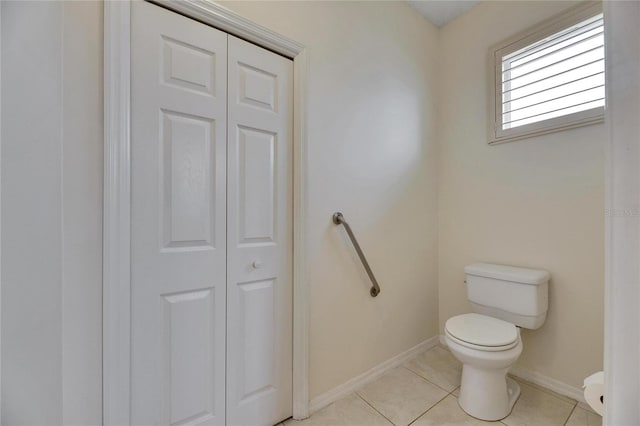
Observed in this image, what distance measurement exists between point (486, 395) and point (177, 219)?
1713mm

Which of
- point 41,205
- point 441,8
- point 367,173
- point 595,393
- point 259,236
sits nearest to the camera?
point 595,393

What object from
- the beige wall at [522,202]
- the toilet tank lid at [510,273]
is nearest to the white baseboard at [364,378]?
the beige wall at [522,202]

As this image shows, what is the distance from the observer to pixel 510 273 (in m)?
1.55

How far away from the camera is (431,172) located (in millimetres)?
2074

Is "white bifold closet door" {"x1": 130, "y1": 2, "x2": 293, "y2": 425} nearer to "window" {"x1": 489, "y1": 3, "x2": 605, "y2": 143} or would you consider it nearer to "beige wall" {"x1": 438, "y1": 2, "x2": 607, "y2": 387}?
"beige wall" {"x1": 438, "y1": 2, "x2": 607, "y2": 387}

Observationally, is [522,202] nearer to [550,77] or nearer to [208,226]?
[550,77]

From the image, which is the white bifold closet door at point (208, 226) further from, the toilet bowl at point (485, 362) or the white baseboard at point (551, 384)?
the white baseboard at point (551, 384)

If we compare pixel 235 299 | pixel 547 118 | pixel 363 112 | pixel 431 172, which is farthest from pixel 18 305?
pixel 547 118

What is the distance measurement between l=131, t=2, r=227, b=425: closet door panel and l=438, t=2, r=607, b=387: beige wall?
1.69 meters

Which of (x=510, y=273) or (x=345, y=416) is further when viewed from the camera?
(x=510, y=273)

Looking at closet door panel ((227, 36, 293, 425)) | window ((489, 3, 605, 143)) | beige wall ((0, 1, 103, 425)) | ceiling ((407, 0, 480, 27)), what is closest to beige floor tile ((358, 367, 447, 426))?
closet door panel ((227, 36, 293, 425))

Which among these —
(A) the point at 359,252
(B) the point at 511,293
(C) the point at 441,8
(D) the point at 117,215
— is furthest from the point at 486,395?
(C) the point at 441,8

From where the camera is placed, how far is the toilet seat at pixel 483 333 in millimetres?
1283

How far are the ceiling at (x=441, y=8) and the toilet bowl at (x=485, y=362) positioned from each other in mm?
2153
